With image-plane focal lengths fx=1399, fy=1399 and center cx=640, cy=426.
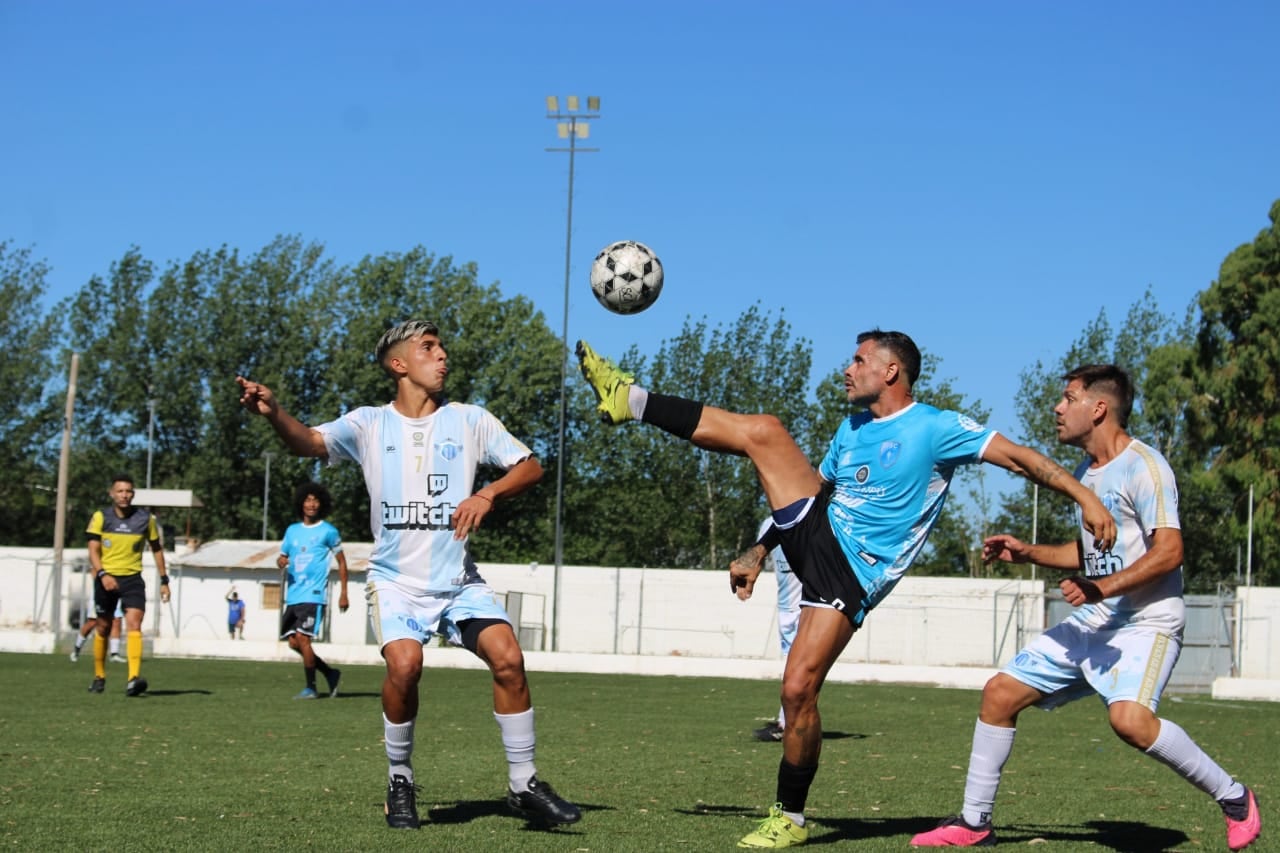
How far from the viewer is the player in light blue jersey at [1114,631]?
241 inches

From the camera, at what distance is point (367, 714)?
539 inches

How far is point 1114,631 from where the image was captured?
6359 millimetres

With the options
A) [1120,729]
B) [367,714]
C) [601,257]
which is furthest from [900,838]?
[367,714]

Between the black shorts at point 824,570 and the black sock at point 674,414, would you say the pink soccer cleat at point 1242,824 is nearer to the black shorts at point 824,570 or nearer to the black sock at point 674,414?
the black shorts at point 824,570

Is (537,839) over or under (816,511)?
under

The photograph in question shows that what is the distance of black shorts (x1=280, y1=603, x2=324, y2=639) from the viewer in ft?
53.1

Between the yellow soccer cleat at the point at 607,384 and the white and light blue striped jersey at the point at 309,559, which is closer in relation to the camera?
the yellow soccer cleat at the point at 607,384

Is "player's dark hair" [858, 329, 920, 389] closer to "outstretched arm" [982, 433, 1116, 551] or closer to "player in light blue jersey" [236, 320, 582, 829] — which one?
"outstretched arm" [982, 433, 1116, 551]

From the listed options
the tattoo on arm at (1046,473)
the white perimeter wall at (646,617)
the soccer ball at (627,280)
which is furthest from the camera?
the white perimeter wall at (646,617)

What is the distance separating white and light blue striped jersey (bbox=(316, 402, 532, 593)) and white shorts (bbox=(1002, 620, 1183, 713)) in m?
2.71

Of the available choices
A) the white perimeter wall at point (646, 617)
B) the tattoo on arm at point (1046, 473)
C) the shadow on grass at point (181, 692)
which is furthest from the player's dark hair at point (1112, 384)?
the white perimeter wall at point (646, 617)

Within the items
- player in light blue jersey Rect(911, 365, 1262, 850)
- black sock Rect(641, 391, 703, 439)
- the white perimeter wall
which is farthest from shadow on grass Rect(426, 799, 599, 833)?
the white perimeter wall

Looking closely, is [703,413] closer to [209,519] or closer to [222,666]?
[222,666]

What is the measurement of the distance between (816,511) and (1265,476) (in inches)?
1441
